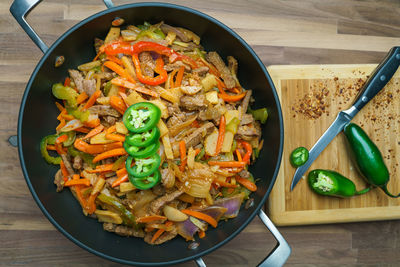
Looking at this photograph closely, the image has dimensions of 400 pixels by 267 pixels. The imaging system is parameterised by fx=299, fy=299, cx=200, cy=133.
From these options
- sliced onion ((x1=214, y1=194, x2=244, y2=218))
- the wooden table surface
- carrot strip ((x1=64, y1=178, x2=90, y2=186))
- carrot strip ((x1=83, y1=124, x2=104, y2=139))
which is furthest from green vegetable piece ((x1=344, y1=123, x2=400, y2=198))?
carrot strip ((x1=64, y1=178, x2=90, y2=186))

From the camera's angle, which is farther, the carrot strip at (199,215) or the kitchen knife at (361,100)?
the kitchen knife at (361,100)

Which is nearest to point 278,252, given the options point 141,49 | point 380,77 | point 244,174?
point 244,174

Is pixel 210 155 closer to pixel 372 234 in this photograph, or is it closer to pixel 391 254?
pixel 372 234

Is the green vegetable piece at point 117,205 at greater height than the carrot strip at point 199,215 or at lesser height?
greater

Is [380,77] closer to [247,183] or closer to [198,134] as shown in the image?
[247,183]

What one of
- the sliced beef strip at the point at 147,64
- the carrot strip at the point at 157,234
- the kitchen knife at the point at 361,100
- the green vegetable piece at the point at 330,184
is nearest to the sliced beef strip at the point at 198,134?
the sliced beef strip at the point at 147,64

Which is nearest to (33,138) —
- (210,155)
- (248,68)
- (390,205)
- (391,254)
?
(210,155)

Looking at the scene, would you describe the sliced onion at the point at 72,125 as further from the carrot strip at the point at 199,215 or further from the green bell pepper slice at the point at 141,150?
the carrot strip at the point at 199,215
